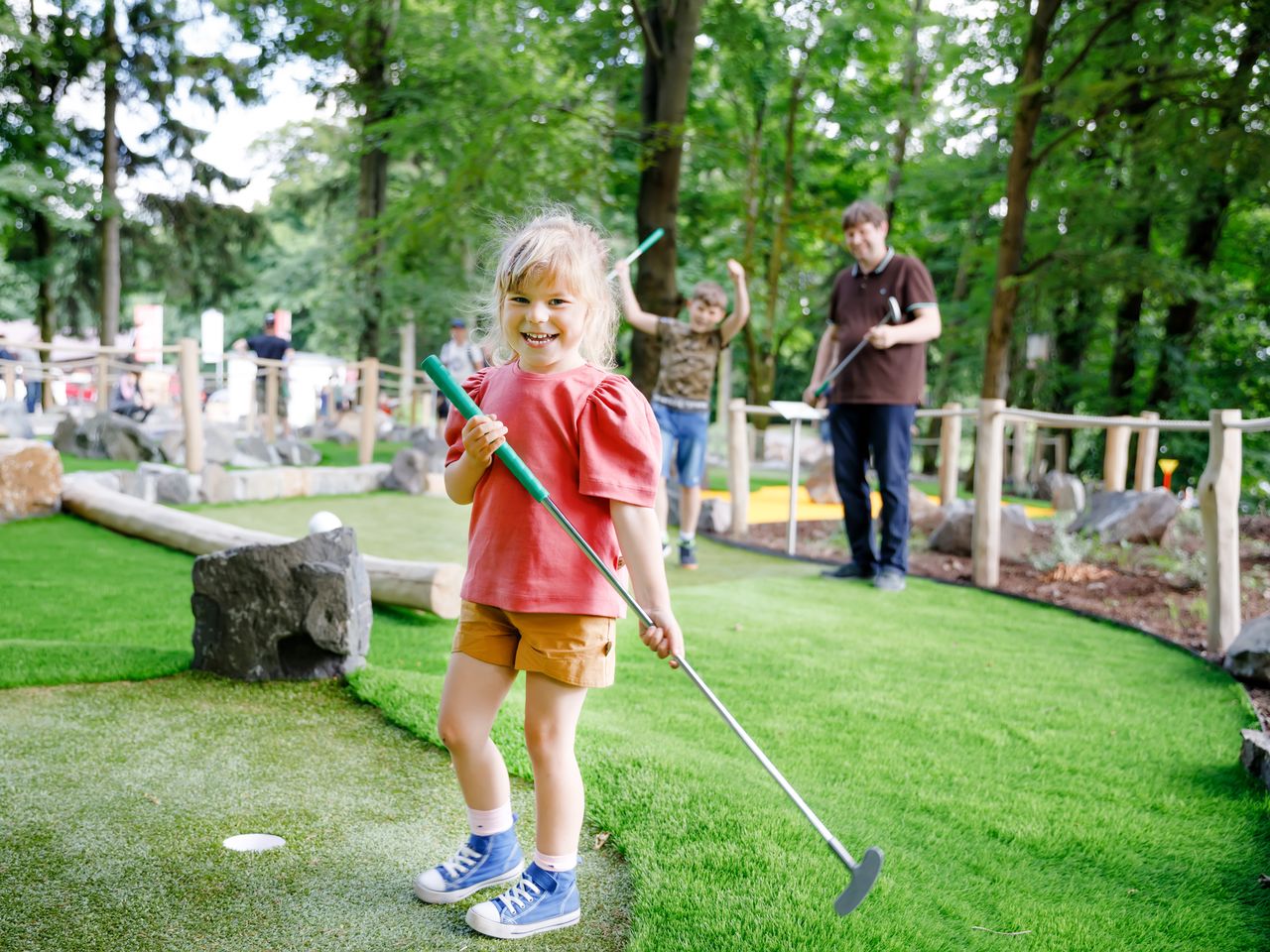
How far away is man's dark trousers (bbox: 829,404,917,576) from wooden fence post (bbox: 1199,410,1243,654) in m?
1.32

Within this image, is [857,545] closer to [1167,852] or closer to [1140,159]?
[1167,852]

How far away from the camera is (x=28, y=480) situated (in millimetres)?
6363

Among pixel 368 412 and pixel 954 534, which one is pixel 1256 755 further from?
pixel 368 412

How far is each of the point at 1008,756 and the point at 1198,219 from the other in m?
11.2

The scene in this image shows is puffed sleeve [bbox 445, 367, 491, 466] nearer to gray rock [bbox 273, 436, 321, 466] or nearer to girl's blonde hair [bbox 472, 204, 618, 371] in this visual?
girl's blonde hair [bbox 472, 204, 618, 371]

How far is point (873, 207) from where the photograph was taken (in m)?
4.93

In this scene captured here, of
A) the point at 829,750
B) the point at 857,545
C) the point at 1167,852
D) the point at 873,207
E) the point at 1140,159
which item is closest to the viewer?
the point at 1167,852

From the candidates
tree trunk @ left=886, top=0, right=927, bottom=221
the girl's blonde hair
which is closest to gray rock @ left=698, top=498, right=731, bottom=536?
the girl's blonde hair

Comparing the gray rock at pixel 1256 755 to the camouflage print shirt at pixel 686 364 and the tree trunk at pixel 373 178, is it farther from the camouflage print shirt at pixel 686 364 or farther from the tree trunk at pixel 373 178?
the tree trunk at pixel 373 178

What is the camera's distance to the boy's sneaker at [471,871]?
1863 mm

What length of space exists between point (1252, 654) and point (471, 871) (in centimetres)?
308

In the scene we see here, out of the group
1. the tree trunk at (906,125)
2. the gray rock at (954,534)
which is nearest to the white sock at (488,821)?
the gray rock at (954,534)

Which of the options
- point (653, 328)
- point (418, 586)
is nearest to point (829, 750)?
point (418, 586)

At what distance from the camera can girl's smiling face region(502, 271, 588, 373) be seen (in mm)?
1779
